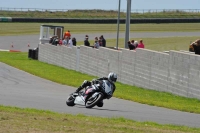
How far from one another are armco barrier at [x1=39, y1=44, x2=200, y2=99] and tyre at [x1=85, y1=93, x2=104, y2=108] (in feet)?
18.3

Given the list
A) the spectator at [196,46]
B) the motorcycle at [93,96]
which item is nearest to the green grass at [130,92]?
the spectator at [196,46]

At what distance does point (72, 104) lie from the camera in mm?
19734

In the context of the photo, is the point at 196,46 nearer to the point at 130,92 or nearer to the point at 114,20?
the point at 130,92

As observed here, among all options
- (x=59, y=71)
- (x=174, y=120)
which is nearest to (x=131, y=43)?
(x=59, y=71)

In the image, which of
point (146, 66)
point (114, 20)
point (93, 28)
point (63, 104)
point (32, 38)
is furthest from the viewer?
point (114, 20)

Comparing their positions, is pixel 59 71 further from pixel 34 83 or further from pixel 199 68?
pixel 199 68

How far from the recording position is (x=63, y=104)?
20203 mm

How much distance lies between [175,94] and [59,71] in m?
12.8

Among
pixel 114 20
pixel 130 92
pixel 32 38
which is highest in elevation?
pixel 114 20

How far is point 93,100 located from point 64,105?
1082 mm

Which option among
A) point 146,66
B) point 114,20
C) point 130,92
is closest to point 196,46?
point 130,92

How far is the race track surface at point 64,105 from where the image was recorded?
1736 cm

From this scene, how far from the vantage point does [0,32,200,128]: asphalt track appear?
17.4m

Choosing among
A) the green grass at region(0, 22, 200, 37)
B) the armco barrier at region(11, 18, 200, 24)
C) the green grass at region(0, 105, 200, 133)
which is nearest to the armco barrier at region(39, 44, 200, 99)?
the green grass at region(0, 105, 200, 133)
